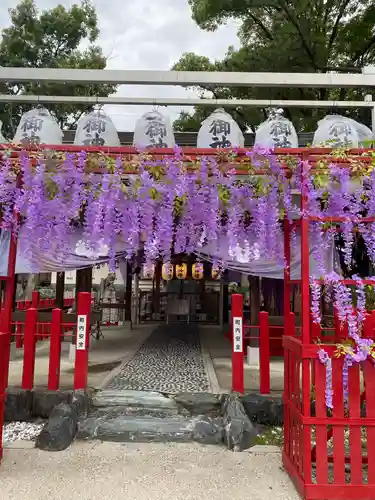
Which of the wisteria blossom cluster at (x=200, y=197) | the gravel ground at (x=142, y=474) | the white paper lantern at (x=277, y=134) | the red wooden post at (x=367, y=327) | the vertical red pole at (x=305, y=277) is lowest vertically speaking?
the gravel ground at (x=142, y=474)

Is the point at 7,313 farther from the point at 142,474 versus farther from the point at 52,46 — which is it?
the point at 52,46

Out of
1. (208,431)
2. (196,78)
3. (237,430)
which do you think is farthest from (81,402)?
(196,78)

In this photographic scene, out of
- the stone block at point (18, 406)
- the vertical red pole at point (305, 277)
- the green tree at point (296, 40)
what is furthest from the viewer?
the green tree at point (296, 40)

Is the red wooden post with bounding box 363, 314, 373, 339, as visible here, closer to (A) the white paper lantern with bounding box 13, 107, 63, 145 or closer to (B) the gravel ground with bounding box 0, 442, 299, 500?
(B) the gravel ground with bounding box 0, 442, 299, 500

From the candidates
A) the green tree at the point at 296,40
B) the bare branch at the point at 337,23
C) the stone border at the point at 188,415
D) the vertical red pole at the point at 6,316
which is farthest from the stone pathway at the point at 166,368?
the bare branch at the point at 337,23

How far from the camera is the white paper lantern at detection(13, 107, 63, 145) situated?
6.31m

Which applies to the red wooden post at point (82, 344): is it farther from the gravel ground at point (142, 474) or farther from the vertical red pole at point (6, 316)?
the vertical red pole at point (6, 316)

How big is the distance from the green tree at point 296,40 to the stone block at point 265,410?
9865 millimetres

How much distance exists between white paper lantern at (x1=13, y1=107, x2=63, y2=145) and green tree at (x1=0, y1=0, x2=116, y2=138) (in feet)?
34.0

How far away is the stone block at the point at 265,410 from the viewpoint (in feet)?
19.0

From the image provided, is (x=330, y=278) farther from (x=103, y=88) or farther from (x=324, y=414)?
(x=103, y=88)

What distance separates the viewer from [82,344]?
6113 mm

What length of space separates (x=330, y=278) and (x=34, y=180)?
2.95 m

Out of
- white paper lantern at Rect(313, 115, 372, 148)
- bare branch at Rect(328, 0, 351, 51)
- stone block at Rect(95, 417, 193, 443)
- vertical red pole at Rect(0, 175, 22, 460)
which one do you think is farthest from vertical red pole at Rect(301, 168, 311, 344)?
bare branch at Rect(328, 0, 351, 51)
